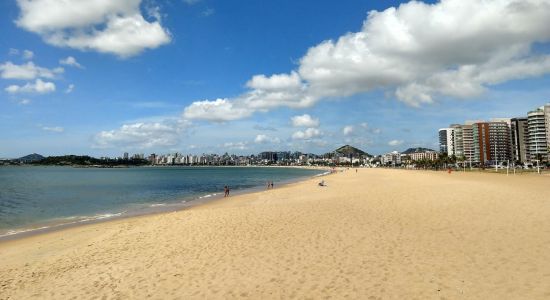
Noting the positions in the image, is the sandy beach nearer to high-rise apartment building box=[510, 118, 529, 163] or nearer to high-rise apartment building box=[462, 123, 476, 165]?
high-rise apartment building box=[510, 118, 529, 163]

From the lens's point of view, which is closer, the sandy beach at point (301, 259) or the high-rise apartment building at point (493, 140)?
the sandy beach at point (301, 259)

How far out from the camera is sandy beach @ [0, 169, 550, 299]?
810 cm

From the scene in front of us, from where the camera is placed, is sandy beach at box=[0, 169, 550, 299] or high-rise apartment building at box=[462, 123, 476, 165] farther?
high-rise apartment building at box=[462, 123, 476, 165]

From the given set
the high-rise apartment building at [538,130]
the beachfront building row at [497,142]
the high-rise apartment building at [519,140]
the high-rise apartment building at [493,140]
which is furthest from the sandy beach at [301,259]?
the high-rise apartment building at [493,140]

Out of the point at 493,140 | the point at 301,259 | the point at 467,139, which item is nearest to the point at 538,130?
the point at 493,140

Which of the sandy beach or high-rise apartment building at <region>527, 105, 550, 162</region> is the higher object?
high-rise apartment building at <region>527, 105, 550, 162</region>

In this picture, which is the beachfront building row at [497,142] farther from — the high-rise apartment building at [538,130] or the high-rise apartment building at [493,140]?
the high-rise apartment building at [538,130]

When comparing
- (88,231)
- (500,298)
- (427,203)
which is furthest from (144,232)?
(427,203)

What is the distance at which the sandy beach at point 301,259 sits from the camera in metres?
8.10

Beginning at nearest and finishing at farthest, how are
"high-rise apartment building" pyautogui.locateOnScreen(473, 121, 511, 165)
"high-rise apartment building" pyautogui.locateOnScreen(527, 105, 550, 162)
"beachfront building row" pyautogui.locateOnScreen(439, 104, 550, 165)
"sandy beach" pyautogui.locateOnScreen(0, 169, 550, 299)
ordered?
1. "sandy beach" pyautogui.locateOnScreen(0, 169, 550, 299)
2. "high-rise apartment building" pyautogui.locateOnScreen(527, 105, 550, 162)
3. "beachfront building row" pyautogui.locateOnScreen(439, 104, 550, 165)
4. "high-rise apartment building" pyautogui.locateOnScreen(473, 121, 511, 165)

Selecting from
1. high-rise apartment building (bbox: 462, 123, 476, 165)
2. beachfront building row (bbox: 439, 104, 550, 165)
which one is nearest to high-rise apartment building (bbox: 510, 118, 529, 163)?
beachfront building row (bbox: 439, 104, 550, 165)

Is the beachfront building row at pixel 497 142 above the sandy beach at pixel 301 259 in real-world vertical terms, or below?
above

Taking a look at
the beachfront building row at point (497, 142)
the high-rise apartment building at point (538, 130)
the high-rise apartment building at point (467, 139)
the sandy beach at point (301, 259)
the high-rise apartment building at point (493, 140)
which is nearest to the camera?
the sandy beach at point (301, 259)

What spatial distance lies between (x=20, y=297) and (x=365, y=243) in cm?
1020
